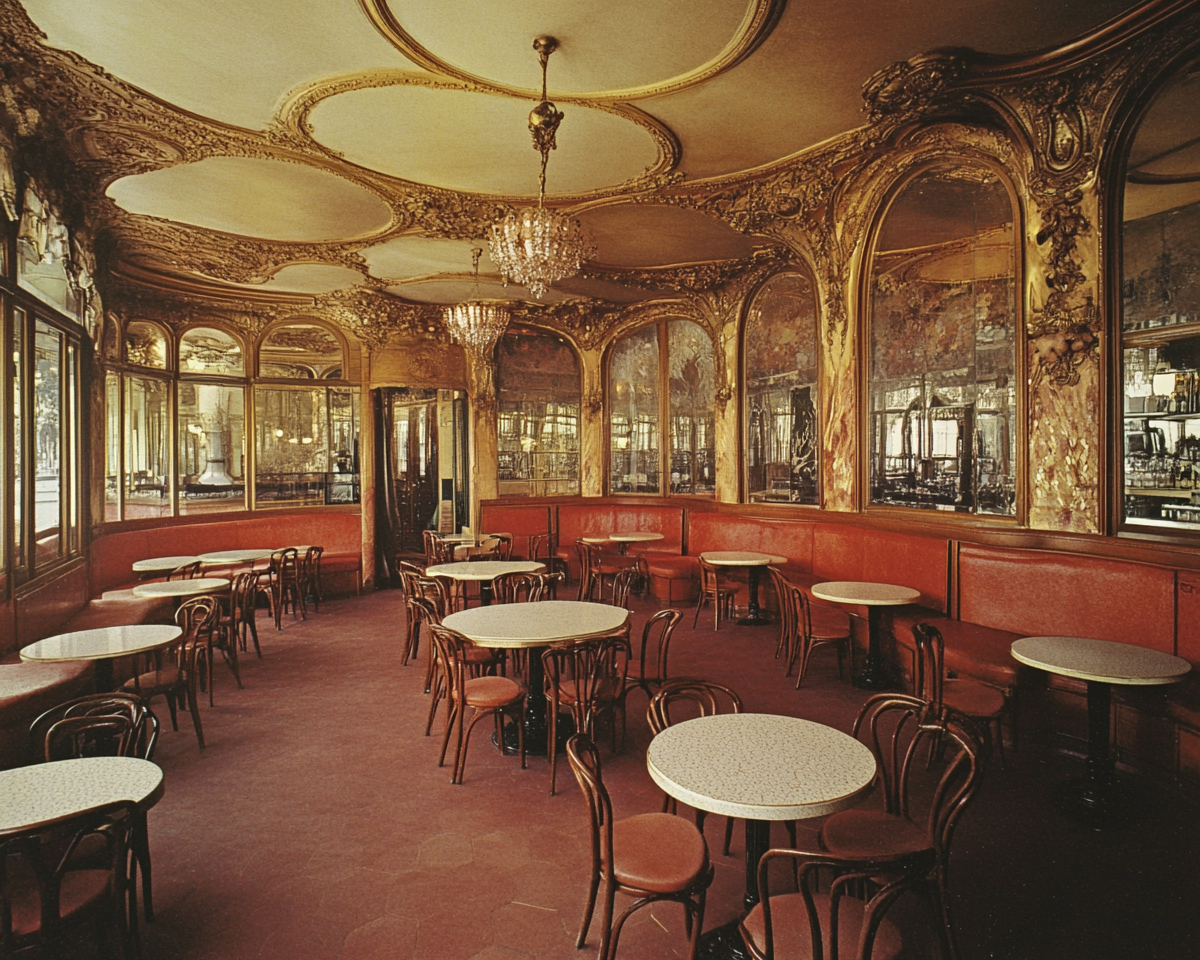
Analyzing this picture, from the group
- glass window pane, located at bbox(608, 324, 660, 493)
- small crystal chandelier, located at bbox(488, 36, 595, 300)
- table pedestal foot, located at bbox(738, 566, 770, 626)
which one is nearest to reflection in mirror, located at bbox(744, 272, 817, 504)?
table pedestal foot, located at bbox(738, 566, 770, 626)

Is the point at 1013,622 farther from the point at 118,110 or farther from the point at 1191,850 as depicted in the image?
the point at 118,110

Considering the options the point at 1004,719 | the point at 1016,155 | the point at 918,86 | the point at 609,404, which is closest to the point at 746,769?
the point at 1004,719

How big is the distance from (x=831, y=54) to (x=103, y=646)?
18.4 ft

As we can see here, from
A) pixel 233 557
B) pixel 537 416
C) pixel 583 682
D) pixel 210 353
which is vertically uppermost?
pixel 210 353

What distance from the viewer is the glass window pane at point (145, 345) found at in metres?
8.52

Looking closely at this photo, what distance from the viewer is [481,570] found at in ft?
20.0

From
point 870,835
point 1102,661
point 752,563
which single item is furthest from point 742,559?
point 870,835

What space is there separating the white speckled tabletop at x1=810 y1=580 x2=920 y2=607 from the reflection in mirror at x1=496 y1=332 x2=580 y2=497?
5744mm

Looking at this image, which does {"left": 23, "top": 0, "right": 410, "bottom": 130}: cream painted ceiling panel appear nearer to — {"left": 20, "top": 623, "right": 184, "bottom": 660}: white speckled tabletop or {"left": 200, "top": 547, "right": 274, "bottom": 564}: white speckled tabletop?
{"left": 20, "top": 623, "right": 184, "bottom": 660}: white speckled tabletop

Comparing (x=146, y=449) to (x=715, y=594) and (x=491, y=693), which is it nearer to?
(x=491, y=693)

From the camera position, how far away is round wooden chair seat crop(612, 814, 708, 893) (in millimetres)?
2090

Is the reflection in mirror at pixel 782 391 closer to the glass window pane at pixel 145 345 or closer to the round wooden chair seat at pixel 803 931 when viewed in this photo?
the round wooden chair seat at pixel 803 931

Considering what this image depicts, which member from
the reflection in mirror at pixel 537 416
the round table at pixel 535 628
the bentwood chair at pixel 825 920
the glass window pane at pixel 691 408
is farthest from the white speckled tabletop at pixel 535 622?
the reflection in mirror at pixel 537 416

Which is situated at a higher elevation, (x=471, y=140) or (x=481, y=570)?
(x=471, y=140)
